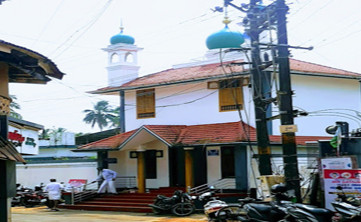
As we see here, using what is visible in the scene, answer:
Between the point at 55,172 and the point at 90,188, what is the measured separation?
3.01m

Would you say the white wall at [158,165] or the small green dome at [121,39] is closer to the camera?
the white wall at [158,165]

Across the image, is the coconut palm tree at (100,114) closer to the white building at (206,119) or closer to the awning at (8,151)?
the white building at (206,119)

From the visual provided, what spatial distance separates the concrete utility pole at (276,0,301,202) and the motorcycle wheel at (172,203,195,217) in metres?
5.83

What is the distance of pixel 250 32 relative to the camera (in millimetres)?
16234

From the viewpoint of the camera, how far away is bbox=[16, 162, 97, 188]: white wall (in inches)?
1092

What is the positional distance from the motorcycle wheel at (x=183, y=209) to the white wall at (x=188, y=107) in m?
5.21

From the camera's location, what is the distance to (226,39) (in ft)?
83.0

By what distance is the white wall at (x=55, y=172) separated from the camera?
91.0 feet

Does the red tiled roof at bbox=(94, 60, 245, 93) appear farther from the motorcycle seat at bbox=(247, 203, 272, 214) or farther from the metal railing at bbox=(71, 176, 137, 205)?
the motorcycle seat at bbox=(247, 203, 272, 214)

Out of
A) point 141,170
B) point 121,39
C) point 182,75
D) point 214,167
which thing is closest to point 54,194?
point 141,170

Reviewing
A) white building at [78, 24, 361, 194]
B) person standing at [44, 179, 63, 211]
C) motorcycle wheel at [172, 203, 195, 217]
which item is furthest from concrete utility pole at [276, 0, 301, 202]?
person standing at [44, 179, 63, 211]

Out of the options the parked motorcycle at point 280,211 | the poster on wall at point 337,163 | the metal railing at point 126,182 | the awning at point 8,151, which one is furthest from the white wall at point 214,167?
the awning at point 8,151

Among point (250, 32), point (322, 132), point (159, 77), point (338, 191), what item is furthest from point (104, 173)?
point (338, 191)

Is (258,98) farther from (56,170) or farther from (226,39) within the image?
(56,170)
